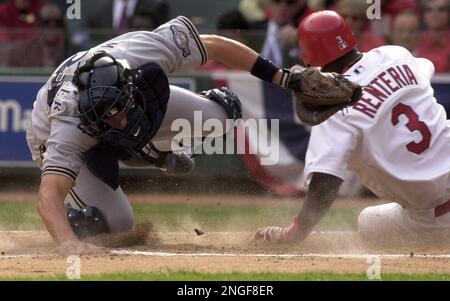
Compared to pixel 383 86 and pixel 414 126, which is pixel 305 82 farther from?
pixel 414 126

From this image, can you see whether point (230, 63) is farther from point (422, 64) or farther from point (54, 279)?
point (54, 279)

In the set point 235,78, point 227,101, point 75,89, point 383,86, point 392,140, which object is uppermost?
point 235,78

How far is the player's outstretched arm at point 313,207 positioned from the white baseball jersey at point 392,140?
0.08m

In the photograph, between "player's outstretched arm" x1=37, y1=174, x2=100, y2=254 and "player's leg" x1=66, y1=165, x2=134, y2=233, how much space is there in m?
0.78

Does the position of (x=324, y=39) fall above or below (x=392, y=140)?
above

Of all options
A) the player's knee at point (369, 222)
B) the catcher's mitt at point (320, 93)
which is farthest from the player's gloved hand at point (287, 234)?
the catcher's mitt at point (320, 93)

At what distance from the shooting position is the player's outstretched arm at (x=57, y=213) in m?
6.72

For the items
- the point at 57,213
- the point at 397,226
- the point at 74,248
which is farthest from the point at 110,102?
the point at 397,226

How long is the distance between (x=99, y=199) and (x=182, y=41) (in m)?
1.28

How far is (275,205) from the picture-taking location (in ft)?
35.6

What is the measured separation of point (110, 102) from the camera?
676 centimetres

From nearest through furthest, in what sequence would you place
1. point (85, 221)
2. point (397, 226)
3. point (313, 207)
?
point (313, 207) → point (85, 221) → point (397, 226)

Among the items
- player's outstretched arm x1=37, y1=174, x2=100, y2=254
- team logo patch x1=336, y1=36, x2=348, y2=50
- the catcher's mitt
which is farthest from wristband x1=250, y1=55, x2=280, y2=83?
player's outstretched arm x1=37, y1=174, x2=100, y2=254
